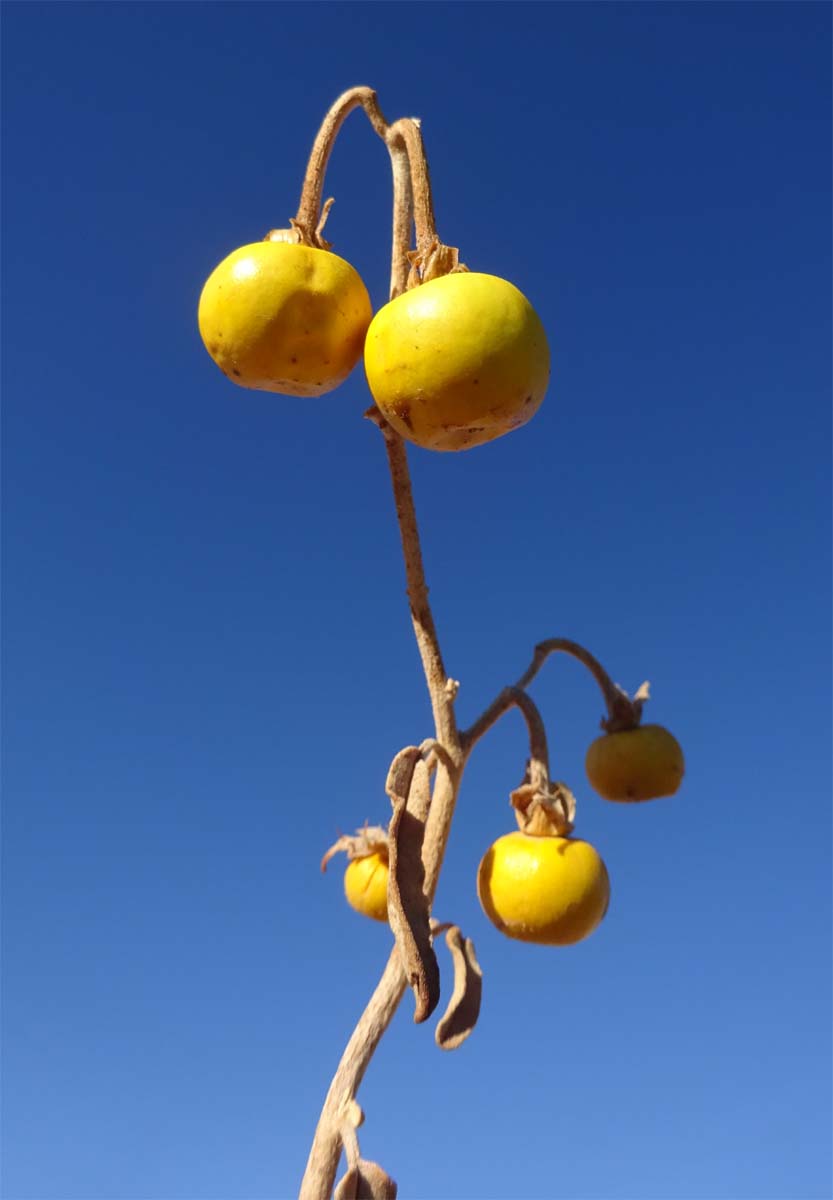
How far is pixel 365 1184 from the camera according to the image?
2184 mm

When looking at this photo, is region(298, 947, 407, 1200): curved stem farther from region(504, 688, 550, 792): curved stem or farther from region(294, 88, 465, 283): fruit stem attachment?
region(294, 88, 465, 283): fruit stem attachment

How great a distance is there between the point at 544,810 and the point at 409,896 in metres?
0.60

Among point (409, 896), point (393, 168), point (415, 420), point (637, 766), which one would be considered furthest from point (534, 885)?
point (393, 168)

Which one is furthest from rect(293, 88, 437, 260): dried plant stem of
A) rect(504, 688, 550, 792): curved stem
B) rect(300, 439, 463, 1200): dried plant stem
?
rect(504, 688, 550, 792): curved stem

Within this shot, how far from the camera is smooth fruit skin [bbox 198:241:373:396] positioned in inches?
87.0

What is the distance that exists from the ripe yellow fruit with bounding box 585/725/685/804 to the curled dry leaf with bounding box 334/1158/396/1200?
1.40 m

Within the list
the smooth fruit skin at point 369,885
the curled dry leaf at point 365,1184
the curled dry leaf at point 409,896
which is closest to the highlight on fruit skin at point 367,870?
the smooth fruit skin at point 369,885

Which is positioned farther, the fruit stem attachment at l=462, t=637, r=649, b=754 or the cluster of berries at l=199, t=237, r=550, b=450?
the fruit stem attachment at l=462, t=637, r=649, b=754

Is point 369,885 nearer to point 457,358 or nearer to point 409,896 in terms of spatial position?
point 409,896

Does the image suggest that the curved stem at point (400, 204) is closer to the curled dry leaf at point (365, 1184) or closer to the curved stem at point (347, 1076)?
the curved stem at point (347, 1076)

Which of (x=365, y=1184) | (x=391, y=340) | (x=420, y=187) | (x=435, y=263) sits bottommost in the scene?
(x=365, y=1184)

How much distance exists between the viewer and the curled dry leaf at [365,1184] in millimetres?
2170

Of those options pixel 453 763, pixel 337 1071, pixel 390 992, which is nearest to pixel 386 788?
pixel 453 763

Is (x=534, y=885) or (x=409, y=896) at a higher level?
(x=534, y=885)
